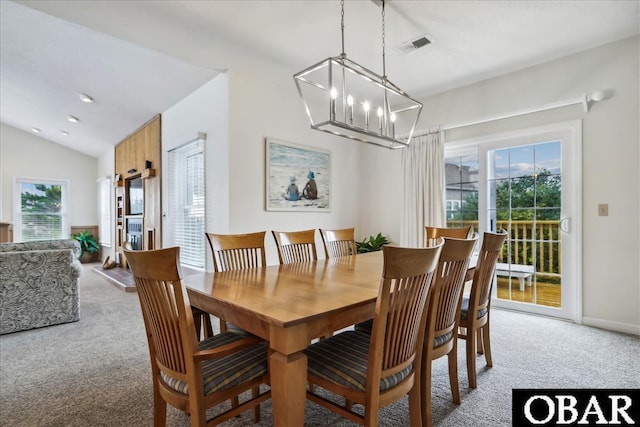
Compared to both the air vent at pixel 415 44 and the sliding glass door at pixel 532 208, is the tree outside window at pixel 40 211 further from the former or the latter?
the sliding glass door at pixel 532 208

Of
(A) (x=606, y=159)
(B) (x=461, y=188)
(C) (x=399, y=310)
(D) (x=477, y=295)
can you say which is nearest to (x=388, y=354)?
(C) (x=399, y=310)

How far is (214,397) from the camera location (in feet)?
4.01

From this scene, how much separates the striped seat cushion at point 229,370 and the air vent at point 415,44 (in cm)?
295

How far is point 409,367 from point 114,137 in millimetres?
7063

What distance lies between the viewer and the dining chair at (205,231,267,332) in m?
2.18

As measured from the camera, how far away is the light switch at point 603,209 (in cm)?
307

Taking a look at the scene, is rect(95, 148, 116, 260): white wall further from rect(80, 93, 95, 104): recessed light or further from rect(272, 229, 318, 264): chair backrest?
rect(272, 229, 318, 264): chair backrest

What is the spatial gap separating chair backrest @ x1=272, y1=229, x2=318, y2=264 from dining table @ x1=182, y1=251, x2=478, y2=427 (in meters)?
0.63

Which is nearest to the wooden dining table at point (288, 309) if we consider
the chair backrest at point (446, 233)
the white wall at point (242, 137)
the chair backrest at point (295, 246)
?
the chair backrest at point (295, 246)

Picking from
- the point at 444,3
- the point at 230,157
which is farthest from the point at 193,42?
the point at 444,3

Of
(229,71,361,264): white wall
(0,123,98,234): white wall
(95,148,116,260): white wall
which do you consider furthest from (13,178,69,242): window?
(229,71,361,264): white wall

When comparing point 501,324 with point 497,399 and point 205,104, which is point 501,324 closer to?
point 497,399

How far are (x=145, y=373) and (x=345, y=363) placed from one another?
165 centimetres

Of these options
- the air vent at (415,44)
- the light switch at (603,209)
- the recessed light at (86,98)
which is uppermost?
the recessed light at (86,98)
